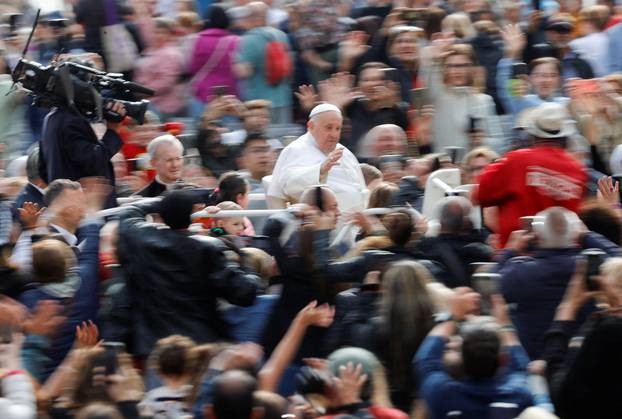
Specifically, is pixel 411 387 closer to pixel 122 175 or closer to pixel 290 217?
pixel 290 217

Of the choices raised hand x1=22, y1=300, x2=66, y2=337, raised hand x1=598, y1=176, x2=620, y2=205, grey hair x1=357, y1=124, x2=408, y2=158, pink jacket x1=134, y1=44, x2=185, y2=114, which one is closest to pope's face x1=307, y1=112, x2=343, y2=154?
grey hair x1=357, y1=124, x2=408, y2=158

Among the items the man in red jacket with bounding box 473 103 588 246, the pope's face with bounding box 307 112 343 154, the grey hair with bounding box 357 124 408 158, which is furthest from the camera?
the grey hair with bounding box 357 124 408 158

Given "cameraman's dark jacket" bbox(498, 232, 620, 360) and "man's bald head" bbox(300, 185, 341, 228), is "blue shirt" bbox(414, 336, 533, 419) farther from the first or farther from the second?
"man's bald head" bbox(300, 185, 341, 228)

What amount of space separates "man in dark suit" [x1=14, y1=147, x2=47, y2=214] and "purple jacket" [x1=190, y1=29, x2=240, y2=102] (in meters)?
2.85

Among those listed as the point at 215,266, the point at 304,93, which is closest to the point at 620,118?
the point at 304,93

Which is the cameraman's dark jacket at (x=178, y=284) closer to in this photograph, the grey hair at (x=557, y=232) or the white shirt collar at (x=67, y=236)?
the white shirt collar at (x=67, y=236)

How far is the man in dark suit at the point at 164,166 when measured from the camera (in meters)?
10.2

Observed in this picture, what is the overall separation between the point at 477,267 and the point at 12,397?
2731mm

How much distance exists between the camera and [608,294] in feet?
23.9

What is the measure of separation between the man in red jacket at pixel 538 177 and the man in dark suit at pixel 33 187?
8.93ft

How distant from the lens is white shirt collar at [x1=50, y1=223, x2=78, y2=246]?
9000 mm

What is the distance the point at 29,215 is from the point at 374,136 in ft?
9.31

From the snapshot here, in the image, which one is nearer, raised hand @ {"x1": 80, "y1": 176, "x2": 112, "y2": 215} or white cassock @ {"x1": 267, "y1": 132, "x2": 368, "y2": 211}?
raised hand @ {"x1": 80, "y1": 176, "x2": 112, "y2": 215}

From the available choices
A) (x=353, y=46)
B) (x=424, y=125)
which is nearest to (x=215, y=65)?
(x=353, y=46)
